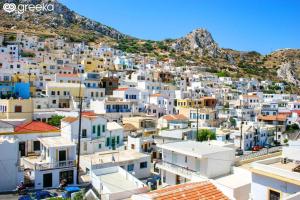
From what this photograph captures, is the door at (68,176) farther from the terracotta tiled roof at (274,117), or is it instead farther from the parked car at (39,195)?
the terracotta tiled roof at (274,117)

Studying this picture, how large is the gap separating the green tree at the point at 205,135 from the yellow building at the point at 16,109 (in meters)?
22.5

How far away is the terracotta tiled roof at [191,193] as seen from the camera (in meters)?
15.9

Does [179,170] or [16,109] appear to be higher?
[16,109]

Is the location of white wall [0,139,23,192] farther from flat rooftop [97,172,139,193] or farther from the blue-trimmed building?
the blue-trimmed building

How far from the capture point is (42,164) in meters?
29.0

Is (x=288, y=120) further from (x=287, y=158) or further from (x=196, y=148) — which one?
(x=287, y=158)

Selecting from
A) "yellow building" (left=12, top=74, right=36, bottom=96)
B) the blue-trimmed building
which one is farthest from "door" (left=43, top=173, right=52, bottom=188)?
"yellow building" (left=12, top=74, right=36, bottom=96)

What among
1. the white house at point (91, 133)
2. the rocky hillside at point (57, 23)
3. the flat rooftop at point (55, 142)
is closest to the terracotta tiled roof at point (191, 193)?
the flat rooftop at point (55, 142)

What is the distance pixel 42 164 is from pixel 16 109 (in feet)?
57.1

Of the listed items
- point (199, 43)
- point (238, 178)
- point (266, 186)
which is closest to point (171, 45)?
point (199, 43)

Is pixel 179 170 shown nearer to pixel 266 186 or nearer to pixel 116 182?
pixel 116 182

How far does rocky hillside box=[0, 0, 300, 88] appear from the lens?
139875mm

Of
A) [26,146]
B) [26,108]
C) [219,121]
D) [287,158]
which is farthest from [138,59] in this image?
[287,158]

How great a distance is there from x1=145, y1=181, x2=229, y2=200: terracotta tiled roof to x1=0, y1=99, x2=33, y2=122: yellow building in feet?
102
